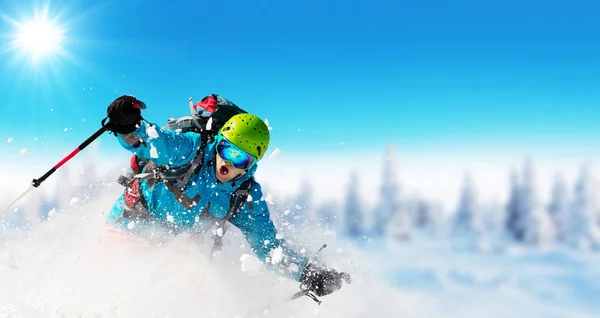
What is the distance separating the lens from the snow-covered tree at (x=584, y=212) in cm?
2550

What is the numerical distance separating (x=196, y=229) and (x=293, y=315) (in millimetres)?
2076

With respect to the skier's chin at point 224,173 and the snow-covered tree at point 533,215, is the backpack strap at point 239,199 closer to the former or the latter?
the skier's chin at point 224,173

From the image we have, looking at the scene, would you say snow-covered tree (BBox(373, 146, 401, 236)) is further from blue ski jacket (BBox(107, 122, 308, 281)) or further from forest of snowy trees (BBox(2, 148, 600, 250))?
blue ski jacket (BBox(107, 122, 308, 281))

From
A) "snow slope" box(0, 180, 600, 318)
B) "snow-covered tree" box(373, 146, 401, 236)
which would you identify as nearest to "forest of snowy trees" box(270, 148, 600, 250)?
"snow-covered tree" box(373, 146, 401, 236)

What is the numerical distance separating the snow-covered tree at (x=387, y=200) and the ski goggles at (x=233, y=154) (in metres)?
25.9

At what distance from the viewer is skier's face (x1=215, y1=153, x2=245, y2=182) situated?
454cm

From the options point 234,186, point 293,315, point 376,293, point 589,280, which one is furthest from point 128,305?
point 589,280

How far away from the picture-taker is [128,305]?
4910mm

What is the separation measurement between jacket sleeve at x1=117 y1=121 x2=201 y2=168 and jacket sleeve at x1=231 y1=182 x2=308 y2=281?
4.01ft

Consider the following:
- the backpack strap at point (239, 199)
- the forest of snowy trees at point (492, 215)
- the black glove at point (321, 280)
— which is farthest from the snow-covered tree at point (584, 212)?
the backpack strap at point (239, 199)

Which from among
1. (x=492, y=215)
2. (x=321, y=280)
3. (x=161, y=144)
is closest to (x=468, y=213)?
(x=492, y=215)

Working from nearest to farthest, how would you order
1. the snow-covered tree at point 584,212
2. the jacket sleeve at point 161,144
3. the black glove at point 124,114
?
the black glove at point 124,114 < the jacket sleeve at point 161,144 < the snow-covered tree at point 584,212

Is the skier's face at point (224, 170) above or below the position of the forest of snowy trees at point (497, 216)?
below

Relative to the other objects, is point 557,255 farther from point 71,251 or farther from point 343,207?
point 71,251
